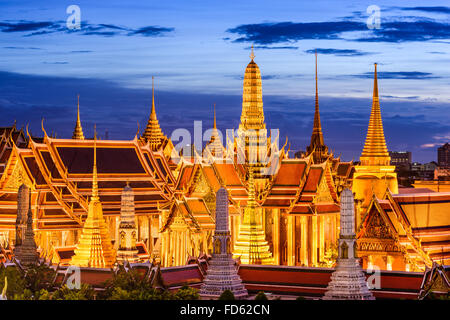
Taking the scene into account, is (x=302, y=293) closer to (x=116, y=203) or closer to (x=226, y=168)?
(x=116, y=203)

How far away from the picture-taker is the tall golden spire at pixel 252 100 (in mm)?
58531

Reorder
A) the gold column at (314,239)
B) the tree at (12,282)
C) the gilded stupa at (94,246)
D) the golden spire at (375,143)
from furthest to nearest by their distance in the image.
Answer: the golden spire at (375,143) → the gold column at (314,239) → the gilded stupa at (94,246) → the tree at (12,282)

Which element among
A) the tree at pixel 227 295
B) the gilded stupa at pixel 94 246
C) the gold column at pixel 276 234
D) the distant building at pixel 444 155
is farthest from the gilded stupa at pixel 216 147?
the distant building at pixel 444 155

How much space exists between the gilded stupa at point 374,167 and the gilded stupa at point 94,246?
52.4 ft

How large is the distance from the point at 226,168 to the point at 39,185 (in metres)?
9.27

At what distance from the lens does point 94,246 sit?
42.1 metres

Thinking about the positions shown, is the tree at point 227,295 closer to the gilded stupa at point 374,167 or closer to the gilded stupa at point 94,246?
the gilded stupa at point 94,246

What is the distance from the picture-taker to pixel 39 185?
50188 millimetres

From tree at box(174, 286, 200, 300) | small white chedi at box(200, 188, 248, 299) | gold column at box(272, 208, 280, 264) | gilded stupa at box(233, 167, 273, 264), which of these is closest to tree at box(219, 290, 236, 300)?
tree at box(174, 286, 200, 300)

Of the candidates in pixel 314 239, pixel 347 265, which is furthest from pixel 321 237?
pixel 347 265

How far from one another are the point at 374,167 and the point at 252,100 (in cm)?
642

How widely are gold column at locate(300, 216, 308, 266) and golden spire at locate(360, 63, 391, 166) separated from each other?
207 inches

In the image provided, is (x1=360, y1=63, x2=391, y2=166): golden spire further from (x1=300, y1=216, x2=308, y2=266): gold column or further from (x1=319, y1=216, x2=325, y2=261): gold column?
(x1=300, y1=216, x2=308, y2=266): gold column

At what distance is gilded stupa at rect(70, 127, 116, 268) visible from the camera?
137 feet
